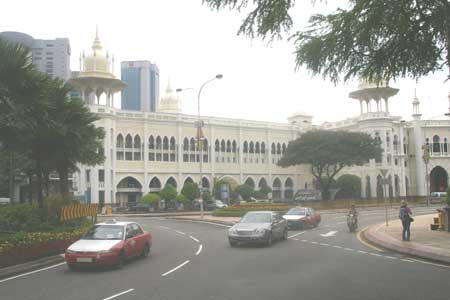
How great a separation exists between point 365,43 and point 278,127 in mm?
73665

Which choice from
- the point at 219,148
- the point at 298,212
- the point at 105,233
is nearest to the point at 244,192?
the point at 219,148

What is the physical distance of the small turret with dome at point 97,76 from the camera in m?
64.1

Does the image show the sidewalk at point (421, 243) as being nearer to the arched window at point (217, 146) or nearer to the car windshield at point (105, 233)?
the car windshield at point (105, 233)

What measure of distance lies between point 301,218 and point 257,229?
1073 centimetres

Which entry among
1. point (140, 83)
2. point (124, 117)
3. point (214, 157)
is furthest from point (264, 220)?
point (140, 83)

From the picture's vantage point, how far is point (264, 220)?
20750 millimetres

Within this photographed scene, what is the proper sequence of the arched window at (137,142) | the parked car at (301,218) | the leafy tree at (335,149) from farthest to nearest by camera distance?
1. the arched window at (137,142)
2. the leafy tree at (335,149)
3. the parked car at (301,218)

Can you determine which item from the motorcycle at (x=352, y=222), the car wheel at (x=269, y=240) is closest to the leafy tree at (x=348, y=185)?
the motorcycle at (x=352, y=222)

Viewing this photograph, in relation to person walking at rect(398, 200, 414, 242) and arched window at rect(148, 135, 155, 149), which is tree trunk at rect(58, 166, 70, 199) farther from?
arched window at rect(148, 135, 155, 149)

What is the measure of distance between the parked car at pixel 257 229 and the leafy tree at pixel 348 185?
5579cm

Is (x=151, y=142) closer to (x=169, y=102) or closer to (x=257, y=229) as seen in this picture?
(x=169, y=102)

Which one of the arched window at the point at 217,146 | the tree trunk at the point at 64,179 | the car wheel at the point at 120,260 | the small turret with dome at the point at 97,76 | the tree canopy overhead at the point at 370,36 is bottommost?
the car wheel at the point at 120,260

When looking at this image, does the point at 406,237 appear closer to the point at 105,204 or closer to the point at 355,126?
the point at 105,204

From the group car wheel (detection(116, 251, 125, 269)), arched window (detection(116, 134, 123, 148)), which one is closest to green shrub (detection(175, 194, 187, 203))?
arched window (detection(116, 134, 123, 148))
